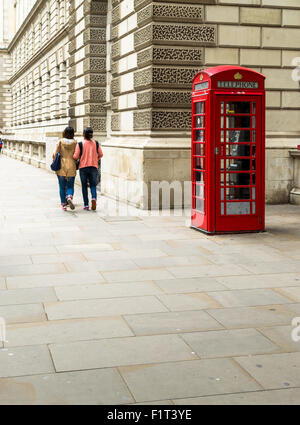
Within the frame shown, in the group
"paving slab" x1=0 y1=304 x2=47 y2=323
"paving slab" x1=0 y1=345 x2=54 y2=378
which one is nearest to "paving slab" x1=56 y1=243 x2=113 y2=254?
"paving slab" x1=0 y1=304 x2=47 y2=323

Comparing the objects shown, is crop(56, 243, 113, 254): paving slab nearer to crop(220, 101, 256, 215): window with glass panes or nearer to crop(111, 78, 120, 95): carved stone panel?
crop(220, 101, 256, 215): window with glass panes

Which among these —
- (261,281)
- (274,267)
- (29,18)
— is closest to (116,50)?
(274,267)

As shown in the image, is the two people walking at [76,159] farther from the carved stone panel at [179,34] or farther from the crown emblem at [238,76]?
the crown emblem at [238,76]

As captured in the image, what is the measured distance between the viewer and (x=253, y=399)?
11.7 feet

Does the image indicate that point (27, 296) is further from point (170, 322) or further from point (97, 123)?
point (97, 123)

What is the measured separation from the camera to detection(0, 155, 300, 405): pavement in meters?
3.75

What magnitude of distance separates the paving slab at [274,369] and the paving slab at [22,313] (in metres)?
1.73

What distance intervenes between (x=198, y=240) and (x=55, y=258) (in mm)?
2175

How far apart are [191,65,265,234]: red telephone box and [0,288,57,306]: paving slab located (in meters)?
3.79

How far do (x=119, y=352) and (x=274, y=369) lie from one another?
1014 millimetres

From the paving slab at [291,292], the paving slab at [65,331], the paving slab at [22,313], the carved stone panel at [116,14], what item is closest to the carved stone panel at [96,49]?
the carved stone panel at [116,14]

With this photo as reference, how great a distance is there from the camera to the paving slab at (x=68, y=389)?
3.52m

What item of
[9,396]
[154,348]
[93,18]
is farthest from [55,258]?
[93,18]

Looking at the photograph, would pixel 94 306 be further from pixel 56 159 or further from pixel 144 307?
pixel 56 159
